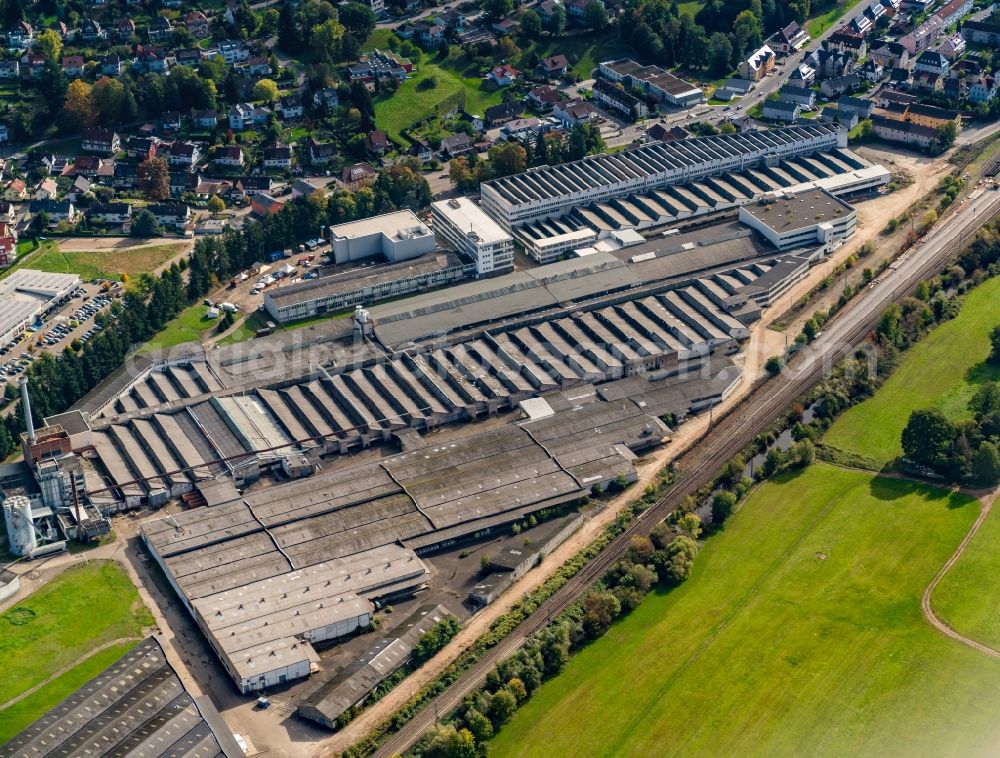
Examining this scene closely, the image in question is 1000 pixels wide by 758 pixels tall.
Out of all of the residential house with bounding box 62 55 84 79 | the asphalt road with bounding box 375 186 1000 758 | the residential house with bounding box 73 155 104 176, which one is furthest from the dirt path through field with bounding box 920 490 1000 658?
the residential house with bounding box 62 55 84 79

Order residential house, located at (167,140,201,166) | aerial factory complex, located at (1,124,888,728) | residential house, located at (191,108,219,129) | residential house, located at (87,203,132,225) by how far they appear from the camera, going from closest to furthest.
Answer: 1. aerial factory complex, located at (1,124,888,728)
2. residential house, located at (87,203,132,225)
3. residential house, located at (167,140,201,166)
4. residential house, located at (191,108,219,129)

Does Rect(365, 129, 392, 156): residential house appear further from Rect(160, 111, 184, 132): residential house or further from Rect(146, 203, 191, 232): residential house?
Rect(146, 203, 191, 232): residential house

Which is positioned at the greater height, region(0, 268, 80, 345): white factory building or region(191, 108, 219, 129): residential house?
region(191, 108, 219, 129): residential house

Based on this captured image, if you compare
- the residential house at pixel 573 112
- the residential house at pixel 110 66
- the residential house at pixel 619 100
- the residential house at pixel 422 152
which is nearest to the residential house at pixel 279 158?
the residential house at pixel 422 152

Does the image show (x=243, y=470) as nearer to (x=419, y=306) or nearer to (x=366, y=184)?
(x=419, y=306)

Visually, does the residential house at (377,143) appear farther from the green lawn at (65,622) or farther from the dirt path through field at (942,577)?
the dirt path through field at (942,577)

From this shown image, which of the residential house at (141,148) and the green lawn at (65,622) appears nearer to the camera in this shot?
the green lawn at (65,622)
